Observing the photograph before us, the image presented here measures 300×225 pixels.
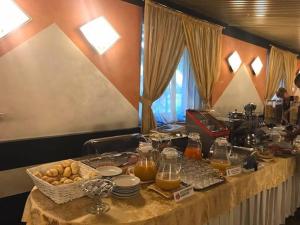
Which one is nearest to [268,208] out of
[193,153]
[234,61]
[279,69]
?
[193,153]

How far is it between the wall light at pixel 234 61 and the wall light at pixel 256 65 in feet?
1.82

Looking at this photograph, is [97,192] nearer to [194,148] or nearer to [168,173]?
[168,173]

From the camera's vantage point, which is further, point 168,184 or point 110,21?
point 110,21

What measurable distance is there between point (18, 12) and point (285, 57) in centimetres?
607

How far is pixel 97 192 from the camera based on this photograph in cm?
116

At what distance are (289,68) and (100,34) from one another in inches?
221

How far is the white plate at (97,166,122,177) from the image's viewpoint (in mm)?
1473

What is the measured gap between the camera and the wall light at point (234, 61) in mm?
4762

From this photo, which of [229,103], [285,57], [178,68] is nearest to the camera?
[178,68]

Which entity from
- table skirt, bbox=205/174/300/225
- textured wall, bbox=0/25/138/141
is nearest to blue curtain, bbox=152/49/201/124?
textured wall, bbox=0/25/138/141

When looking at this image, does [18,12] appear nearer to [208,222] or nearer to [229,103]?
[208,222]

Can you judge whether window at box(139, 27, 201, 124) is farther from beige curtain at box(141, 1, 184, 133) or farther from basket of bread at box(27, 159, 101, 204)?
basket of bread at box(27, 159, 101, 204)

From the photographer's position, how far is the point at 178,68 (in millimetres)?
3875

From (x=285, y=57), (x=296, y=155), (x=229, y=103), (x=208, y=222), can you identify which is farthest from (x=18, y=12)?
(x=285, y=57)
